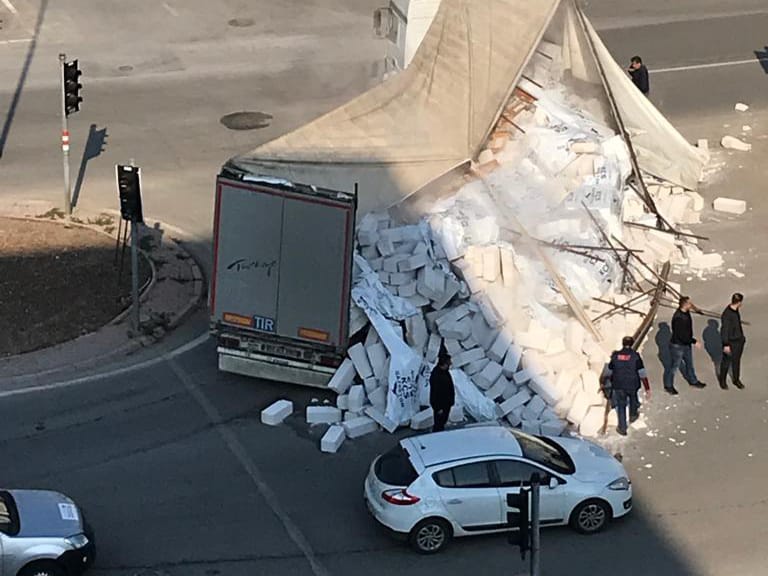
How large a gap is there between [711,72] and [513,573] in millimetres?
19449

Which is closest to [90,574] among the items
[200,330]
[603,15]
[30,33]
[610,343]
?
[200,330]

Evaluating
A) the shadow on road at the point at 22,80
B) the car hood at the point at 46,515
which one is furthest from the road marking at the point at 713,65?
the car hood at the point at 46,515

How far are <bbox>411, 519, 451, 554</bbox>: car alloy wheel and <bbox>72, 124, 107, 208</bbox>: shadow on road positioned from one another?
11.9 metres

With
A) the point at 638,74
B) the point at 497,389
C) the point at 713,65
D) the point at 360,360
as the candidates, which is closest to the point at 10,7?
the point at 638,74

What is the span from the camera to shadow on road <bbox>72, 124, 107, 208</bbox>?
83.0ft

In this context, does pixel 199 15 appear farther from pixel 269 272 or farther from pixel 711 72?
pixel 269 272

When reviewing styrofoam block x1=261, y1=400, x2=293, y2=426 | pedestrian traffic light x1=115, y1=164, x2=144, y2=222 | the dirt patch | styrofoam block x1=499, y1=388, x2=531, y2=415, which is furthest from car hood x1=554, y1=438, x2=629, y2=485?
the dirt patch

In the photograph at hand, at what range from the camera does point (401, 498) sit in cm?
1507

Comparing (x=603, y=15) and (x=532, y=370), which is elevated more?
(x=603, y=15)

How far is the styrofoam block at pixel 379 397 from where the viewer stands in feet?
59.1

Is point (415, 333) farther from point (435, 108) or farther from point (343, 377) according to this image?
point (435, 108)

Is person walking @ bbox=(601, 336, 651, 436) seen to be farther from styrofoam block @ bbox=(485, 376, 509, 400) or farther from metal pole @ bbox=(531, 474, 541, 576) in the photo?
metal pole @ bbox=(531, 474, 541, 576)

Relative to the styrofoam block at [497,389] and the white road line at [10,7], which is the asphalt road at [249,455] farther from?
the white road line at [10,7]

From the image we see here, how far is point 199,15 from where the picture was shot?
34.5 meters
